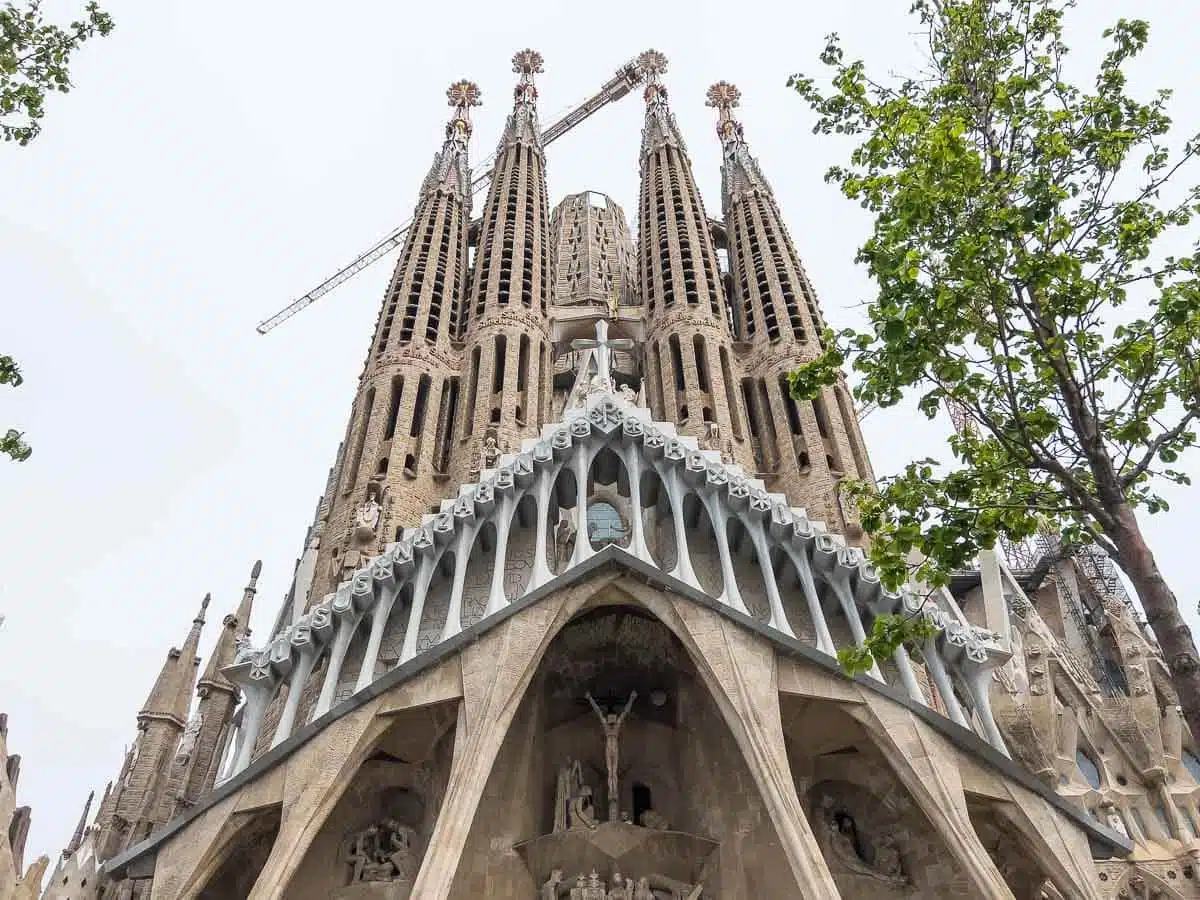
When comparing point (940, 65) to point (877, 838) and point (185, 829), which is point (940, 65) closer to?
point (877, 838)

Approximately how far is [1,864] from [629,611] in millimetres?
8874

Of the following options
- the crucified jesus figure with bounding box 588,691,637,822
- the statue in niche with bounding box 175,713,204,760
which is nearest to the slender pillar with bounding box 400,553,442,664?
the crucified jesus figure with bounding box 588,691,637,822

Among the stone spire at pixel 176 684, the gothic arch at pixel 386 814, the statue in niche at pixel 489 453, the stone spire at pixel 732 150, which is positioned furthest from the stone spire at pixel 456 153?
the gothic arch at pixel 386 814

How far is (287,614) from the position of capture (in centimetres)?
1811

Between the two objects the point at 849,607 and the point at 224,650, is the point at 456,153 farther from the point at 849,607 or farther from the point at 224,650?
the point at 849,607

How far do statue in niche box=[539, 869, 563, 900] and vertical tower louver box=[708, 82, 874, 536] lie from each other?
8231 mm

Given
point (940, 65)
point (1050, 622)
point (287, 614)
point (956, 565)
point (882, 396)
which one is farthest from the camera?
point (1050, 622)

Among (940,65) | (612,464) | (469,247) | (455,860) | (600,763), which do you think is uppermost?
(469,247)

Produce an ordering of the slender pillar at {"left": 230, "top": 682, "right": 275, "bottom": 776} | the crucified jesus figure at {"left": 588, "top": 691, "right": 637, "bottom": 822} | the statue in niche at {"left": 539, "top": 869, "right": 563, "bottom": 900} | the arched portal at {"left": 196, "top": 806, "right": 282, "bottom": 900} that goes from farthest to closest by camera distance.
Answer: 1. the crucified jesus figure at {"left": 588, "top": 691, "right": 637, "bottom": 822}
2. the slender pillar at {"left": 230, "top": 682, "right": 275, "bottom": 776}
3. the statue in niche at {"left": 539, "top": 869, "right": 563, "bottom": 900}
4. the arched portal at {"left": 196, "top": 806, "right": 282, "bottom": 900}

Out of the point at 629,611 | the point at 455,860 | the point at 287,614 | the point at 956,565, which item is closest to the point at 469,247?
the point at 287,614

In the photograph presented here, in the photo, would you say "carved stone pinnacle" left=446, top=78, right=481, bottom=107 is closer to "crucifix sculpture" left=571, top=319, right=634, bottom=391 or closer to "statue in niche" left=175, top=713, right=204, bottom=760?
"crucifix sculpture" left=571, top=319, right=634, bottom=391

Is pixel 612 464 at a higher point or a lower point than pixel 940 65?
higher

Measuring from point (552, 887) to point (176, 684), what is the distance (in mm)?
11068

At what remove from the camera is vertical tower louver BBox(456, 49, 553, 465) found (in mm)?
20938
